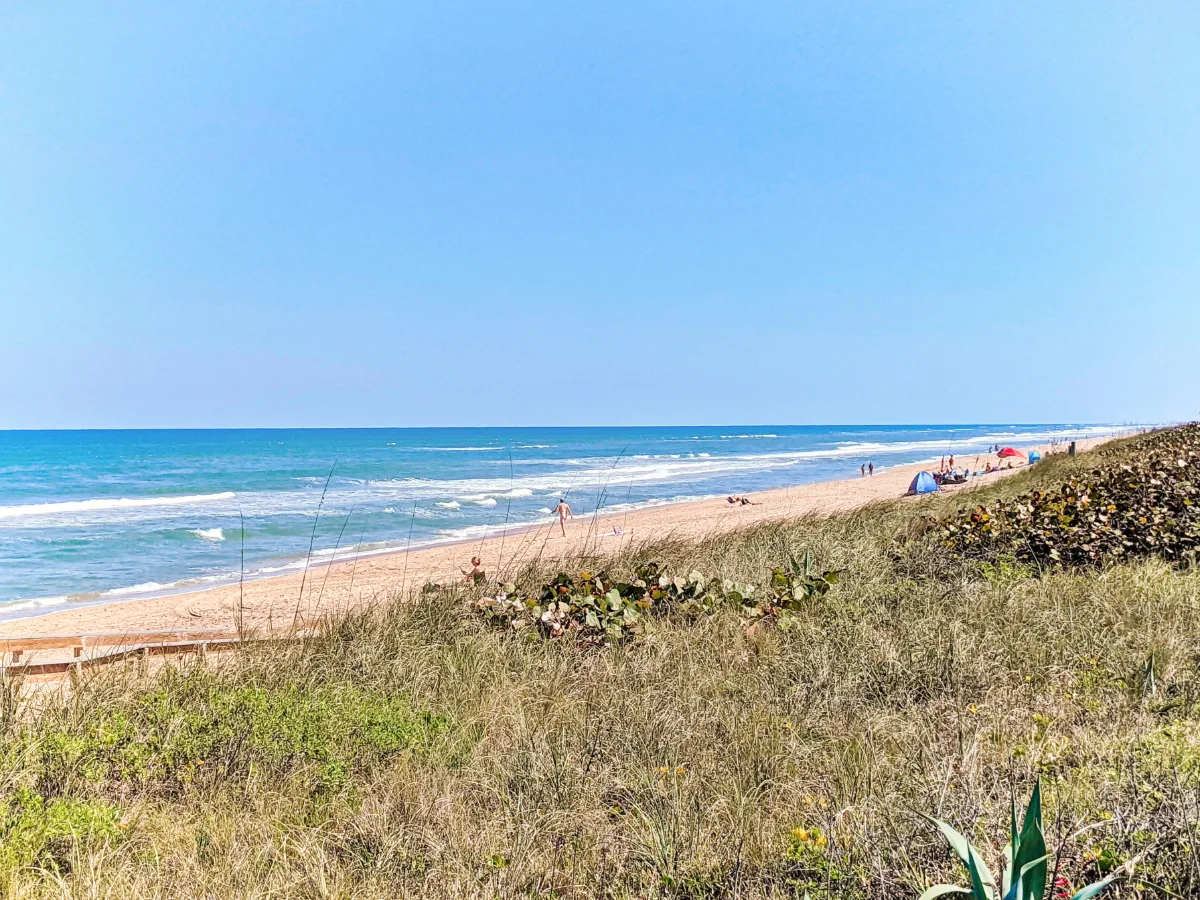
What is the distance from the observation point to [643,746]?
3.64 meters

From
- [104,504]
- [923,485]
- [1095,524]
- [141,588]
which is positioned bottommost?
[141,588]

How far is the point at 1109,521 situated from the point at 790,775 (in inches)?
215

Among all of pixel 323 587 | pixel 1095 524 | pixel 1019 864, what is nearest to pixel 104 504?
pixel 323 587

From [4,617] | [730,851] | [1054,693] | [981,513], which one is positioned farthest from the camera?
[4,617]

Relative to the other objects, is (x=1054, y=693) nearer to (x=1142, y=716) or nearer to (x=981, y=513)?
(x=1142, y=716)

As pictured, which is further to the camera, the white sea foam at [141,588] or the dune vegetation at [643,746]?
the white sea foam at [141,588]

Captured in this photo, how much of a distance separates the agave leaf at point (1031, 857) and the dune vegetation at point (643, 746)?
0.13 meters

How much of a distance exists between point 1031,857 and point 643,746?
6.49 ft

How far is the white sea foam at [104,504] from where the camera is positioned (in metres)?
31.6

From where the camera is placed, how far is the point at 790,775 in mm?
3285

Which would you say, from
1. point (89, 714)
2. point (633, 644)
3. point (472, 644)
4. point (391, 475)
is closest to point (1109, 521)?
point (633, 644)

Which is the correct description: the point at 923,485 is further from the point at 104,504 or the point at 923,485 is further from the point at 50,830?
the point at 104,504

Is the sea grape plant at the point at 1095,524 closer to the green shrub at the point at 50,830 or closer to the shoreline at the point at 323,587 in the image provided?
the shoreline at the point at 323,587

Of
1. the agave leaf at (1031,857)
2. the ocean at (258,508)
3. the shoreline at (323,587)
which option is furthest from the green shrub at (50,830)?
the ocean at (258,508)
